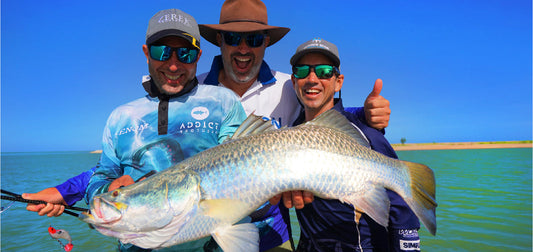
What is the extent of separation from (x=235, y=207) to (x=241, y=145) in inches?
20.3

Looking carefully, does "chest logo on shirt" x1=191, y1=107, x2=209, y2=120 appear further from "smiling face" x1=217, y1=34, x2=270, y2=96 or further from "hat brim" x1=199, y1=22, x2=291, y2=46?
"hat brim" x1=199, y1=22, x2=291, y2=46

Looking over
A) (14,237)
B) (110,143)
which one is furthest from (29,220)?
(110,143)

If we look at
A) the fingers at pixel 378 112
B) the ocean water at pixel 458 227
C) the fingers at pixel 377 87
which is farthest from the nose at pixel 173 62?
the ocean water at pixel 458 227

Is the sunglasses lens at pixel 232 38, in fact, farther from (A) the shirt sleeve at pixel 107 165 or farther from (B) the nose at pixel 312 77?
(A) the shirt sleeve at pixel 107 165

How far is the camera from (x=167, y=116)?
131 inches

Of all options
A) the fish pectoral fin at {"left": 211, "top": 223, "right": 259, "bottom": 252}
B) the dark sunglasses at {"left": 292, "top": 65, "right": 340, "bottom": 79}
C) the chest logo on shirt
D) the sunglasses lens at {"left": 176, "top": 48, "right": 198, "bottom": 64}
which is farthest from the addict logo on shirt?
the sunglasses lens at {"left": 176, "top": 48, "right": 198, "bottom": 64}

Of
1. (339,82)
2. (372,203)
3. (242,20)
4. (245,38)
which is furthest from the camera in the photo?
(242,20)

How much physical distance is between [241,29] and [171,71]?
181 cm

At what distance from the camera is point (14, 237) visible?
986 centimetres

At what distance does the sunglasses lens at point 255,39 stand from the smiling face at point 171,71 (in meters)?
1.68

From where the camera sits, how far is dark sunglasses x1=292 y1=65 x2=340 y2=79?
4301 millimetres

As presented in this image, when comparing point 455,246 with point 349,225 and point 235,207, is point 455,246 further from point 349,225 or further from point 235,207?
point 235,207

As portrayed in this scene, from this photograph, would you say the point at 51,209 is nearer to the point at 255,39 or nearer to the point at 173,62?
the point at 173,62

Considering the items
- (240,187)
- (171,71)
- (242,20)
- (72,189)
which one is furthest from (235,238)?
(242,20)
